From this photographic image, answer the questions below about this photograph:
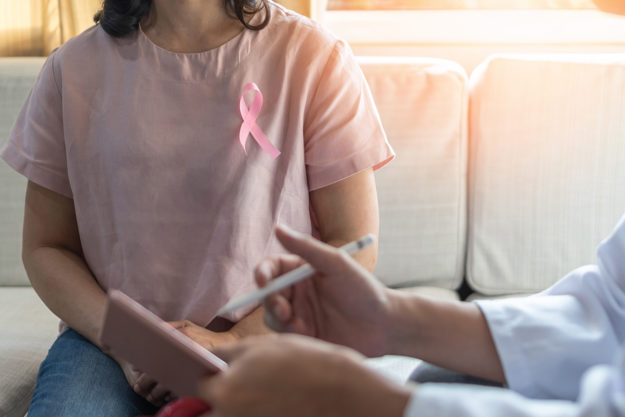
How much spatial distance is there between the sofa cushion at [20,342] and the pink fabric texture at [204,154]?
288 mm

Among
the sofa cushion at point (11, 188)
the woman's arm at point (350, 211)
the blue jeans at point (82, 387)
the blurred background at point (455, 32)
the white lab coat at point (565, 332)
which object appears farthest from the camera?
the blurred background at point (455, 32)

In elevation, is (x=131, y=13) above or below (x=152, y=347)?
above

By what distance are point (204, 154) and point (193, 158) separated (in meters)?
0.02

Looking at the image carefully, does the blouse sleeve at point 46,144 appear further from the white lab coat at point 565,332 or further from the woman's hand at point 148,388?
the white lab coat at point 565,332

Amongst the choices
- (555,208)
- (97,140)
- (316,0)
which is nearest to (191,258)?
(97,140)

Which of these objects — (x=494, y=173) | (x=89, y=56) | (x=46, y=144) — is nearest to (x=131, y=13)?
(x=89, y=56)

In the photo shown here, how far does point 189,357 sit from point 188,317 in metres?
0.40

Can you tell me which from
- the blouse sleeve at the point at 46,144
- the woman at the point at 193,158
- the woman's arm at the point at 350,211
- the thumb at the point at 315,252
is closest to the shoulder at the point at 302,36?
the woman at the point at 193,158

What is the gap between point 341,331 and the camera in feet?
2.84

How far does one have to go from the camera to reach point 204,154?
1.19 metres

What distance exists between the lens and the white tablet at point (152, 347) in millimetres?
738

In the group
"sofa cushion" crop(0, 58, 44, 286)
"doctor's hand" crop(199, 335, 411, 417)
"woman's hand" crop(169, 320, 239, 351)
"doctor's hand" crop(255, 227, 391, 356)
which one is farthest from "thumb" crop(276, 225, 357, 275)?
"sofa cushion" crop(0, 58, 44, 286)

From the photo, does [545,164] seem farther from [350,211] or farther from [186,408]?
[186,408]

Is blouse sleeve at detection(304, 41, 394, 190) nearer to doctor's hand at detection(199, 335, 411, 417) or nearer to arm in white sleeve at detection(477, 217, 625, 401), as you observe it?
arm in white sleeve at detection(477, 217, 625, 401)
